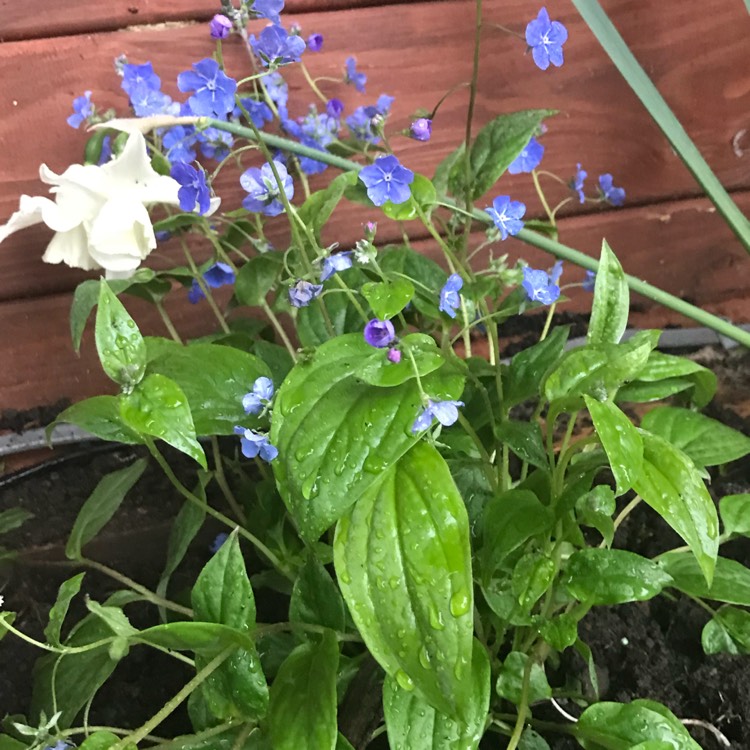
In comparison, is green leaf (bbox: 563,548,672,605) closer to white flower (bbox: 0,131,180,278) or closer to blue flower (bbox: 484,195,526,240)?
blue flower (bbox: 484,195,526,240)

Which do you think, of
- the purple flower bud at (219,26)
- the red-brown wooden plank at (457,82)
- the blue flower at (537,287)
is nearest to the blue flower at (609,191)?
the red-brown wooden plank at (457,82)

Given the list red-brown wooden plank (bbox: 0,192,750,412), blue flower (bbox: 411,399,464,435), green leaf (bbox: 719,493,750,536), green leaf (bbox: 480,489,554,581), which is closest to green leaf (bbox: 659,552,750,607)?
green leaf (bbox: 719,493,750,536)

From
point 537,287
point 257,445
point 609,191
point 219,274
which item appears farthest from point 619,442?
point 609,191

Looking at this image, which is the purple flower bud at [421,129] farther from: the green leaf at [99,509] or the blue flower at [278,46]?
the green leaf at [99,509]

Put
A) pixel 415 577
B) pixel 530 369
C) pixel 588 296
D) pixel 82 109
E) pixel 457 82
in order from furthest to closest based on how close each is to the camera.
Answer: pixel 588 296, pixel 457 82, pixel 82 109, pixel 530 369, pixel 415 577

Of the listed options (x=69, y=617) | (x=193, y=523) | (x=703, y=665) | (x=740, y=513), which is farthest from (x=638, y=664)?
(x=69, y=617)

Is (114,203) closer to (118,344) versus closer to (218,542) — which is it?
(118,344)
